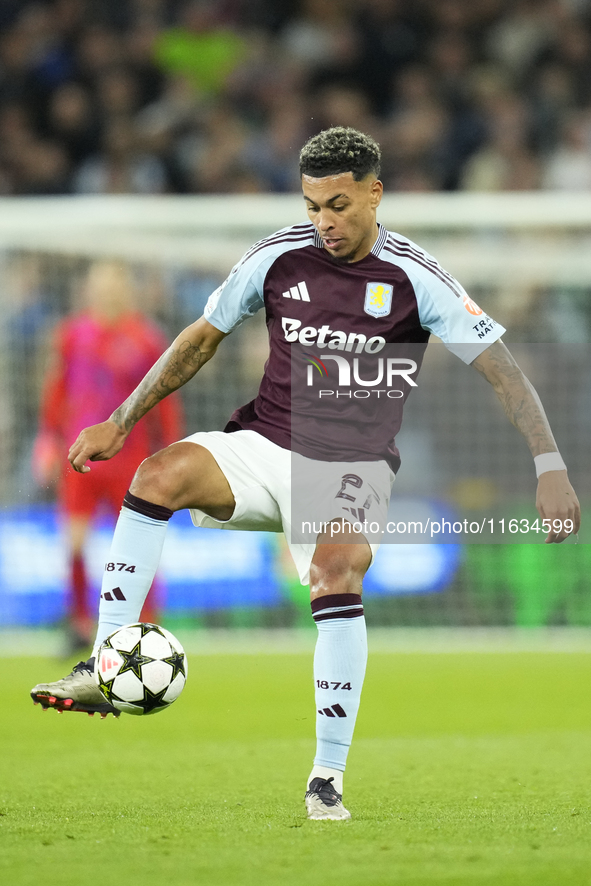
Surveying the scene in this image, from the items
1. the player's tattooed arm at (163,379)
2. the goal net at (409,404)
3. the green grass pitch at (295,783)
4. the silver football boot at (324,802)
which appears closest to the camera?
the green grass pitch at (295,783)

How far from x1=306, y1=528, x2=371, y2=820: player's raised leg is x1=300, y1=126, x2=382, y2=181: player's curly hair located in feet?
3.76

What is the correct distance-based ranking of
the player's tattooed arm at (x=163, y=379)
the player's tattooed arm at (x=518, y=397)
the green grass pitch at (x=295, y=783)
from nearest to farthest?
the green grass pitch at (x=295, y=783) → the player's tattooed arm at (x=518, y=397) → the player's tattooed arm at (x=163, y=379)

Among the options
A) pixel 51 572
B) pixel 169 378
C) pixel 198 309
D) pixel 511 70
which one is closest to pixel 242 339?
pixel 198 309

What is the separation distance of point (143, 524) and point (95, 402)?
13.6 ft

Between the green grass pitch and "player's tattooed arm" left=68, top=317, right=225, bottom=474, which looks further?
"player's tattooed arm" left=68, top=317, right=225, bottom=474

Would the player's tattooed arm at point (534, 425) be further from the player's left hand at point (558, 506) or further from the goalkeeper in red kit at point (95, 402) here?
the goalkeeper in red kit at point (95, 402)

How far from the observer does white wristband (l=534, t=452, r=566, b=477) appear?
3909 millimetres

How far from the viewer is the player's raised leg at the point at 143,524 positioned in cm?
405

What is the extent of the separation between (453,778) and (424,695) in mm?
2306

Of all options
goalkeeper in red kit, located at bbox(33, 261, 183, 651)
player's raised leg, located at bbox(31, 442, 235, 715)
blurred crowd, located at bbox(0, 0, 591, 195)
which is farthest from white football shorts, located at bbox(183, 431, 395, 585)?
blurred crowd, located at bbox(0, 0, 591, 195)

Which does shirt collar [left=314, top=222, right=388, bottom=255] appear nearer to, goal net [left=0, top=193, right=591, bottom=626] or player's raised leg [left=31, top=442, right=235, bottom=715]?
player's raised leg [left=31, top=442, right=235, bottom=715]

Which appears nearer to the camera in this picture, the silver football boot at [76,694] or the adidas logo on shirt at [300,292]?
the silver football boot at [76,694]

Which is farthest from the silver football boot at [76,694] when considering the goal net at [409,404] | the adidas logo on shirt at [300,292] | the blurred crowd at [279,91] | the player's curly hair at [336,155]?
the blurred crowd at [279,91]

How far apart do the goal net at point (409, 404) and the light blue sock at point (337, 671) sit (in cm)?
471
